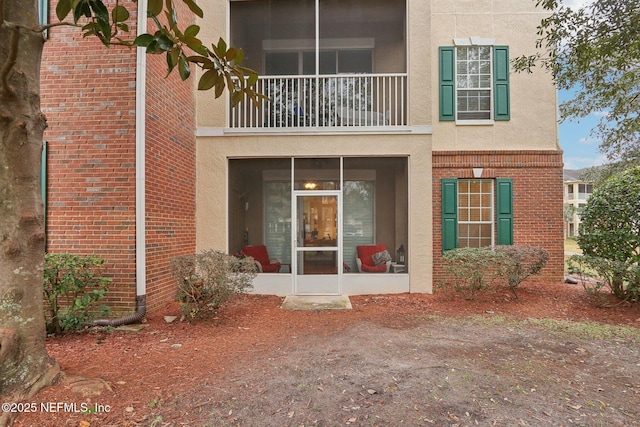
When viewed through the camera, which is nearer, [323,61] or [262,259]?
[262,259]

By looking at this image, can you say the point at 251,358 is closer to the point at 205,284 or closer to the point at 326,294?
the point at 205,284

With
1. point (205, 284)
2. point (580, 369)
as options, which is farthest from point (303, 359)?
point (580, 369)

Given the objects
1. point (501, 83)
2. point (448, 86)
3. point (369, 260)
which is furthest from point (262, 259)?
point (501, 83)

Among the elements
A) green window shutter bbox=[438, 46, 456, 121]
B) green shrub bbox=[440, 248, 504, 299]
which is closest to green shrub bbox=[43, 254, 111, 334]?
green shrub bbox=[440, 248, 504, 299]

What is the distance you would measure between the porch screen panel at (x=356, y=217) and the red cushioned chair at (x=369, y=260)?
0.11m

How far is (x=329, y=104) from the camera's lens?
A: 7.11m

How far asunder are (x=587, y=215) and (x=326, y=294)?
5.24 meters

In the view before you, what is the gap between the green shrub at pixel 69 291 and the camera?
170 inches

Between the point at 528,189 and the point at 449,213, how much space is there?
6.46 ft

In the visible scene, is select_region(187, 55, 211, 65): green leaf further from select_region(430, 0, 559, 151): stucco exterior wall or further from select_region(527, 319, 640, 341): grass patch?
select_region(430, 0, 559, 151): stucco exterior wall

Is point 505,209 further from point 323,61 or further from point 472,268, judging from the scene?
point 323,61

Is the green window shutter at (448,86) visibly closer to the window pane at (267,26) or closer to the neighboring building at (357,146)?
the neighboring building at (357,146)

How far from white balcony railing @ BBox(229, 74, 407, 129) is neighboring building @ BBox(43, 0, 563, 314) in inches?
1.2

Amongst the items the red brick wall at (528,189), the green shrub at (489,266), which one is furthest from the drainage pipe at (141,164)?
the red brick wall at (528,189)
